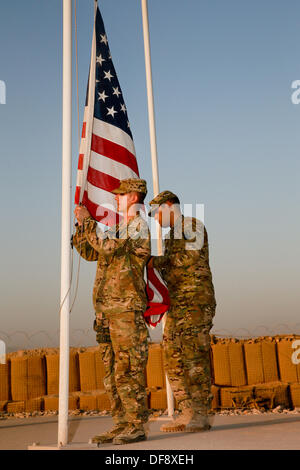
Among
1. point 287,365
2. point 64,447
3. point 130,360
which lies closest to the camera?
point 64,447

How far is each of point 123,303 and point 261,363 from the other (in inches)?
147

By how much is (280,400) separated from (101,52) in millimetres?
4251

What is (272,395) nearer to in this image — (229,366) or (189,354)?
(229,366)

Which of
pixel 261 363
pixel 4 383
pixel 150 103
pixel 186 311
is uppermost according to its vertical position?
pixel 150 103

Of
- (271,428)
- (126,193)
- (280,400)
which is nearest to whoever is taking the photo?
(126,193)

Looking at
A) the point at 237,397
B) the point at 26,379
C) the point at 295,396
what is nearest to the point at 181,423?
the point at 237,397

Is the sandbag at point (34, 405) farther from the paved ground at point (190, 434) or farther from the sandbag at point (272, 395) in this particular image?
the sandbag at point (272, 395)

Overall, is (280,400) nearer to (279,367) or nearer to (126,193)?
(279,367)

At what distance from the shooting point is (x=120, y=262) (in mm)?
3713

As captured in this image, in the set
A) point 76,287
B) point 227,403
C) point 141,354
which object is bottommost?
point 227,403

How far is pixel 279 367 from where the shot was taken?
6707 millimetres

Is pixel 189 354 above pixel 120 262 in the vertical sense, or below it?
below

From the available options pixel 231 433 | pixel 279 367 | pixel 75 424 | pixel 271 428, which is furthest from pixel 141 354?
pixel 279 367

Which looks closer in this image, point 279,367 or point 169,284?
point 169,284
